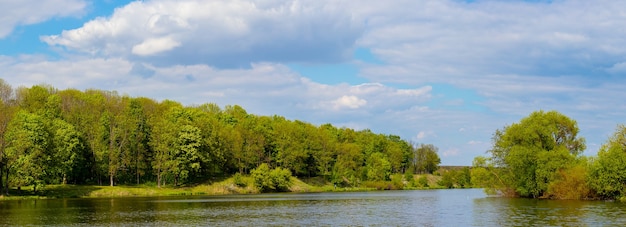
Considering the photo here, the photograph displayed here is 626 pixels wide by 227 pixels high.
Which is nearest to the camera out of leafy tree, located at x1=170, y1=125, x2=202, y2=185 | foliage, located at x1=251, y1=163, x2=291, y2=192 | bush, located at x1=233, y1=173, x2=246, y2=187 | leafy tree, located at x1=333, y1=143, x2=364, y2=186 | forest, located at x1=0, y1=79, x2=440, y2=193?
forest, located at x1=0, y1=79, x2=440, y2=193

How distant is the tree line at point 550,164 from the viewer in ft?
269

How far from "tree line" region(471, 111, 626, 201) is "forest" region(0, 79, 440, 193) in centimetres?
6337

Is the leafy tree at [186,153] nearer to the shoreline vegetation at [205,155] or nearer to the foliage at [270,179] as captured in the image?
the shoreline vegetation at [205,155]

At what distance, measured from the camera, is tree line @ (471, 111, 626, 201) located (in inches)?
3233

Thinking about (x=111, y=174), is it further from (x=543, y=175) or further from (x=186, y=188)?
(x=543, y=175)

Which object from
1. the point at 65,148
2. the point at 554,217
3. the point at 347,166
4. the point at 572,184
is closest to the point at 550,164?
the point at 572,184

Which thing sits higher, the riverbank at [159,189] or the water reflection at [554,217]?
the riverbank at [159,189]

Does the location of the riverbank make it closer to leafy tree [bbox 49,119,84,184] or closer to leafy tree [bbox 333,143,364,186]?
leafy tree [bbox 333,143,364,186]

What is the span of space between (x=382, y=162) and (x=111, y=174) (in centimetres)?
9548

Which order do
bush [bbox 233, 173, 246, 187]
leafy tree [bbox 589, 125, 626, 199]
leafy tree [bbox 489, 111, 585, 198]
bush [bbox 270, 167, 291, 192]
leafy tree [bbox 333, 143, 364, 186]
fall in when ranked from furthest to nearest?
leafy tree [bbox 333, 143, 364, 186] → bush [bbox 270, 167, 291, 192] → bush [bbox 233, 173, 246, 187] → leafy tree [bbox 489, 111, 585, 198] → leafy tree [bbox 589, 125, 626, 199]

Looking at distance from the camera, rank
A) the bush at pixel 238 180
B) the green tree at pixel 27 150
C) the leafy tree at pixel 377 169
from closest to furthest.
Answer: the green tree at pixel 27 150 → the bush at pixel 238 180 → the leafy tree at pixel 377 169

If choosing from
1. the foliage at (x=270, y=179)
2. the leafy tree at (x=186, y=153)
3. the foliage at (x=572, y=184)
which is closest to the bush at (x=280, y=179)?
the foliage at (x=270, y=179)

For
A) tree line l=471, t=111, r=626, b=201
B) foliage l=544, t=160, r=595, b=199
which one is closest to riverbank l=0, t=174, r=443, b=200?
tree line l=471, t=111, r=626, b=201

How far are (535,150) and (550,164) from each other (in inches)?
190
